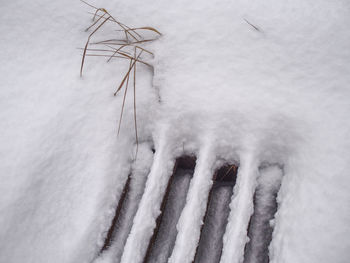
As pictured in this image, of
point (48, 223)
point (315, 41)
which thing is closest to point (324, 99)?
point (315, 41)

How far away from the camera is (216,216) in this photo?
3.37 ft

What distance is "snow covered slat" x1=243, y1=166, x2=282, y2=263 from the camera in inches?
37.2

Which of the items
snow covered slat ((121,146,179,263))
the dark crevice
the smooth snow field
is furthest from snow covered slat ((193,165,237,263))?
the dark crevice

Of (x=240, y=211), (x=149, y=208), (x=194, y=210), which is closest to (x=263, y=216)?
(x=240, y=211)

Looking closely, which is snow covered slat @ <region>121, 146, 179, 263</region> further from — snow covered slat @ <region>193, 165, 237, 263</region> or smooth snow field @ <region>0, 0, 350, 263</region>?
snow covered slat @ <region>193, 165, 237, 263</region>

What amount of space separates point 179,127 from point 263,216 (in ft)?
1.61

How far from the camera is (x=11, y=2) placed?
1.13 meters

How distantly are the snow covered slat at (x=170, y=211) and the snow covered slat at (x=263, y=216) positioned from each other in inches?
11.3

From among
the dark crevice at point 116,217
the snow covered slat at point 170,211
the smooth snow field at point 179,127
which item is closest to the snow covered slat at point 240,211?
the smooth snow field at point 179,127

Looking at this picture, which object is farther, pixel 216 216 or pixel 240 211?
pixel 216 216

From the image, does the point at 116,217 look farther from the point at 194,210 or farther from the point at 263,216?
the point at 263,216

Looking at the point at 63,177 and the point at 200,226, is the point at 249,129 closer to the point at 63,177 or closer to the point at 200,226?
the point at 200,226

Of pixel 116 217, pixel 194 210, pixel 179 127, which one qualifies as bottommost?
pixel 116 217

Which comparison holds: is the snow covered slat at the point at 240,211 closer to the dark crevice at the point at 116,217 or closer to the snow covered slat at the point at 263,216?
the snow covered slat at the point at 263,216
